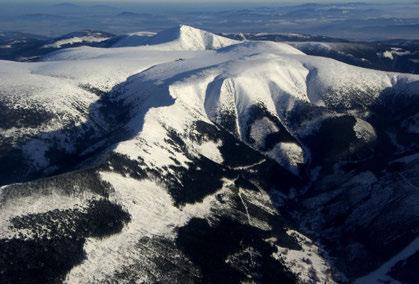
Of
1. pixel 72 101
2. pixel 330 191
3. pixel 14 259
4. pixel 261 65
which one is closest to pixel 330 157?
pixel 330 191

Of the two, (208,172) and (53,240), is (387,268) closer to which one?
(208,172)

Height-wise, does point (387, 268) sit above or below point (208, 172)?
below

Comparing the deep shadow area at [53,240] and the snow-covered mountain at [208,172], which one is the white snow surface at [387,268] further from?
the deep shadow area at [53,240]

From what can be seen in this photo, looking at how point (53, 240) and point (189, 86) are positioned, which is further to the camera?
point (189, 86)

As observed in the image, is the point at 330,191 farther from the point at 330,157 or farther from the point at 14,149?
the point at 14,149

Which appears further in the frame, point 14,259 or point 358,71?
point 358,71

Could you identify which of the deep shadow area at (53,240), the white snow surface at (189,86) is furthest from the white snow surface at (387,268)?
the white snow surface at (189,86)

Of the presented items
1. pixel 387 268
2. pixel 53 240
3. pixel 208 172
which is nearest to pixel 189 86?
pixel 208 172

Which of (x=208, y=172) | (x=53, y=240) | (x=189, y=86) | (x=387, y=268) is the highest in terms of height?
(x=53, y=240)
